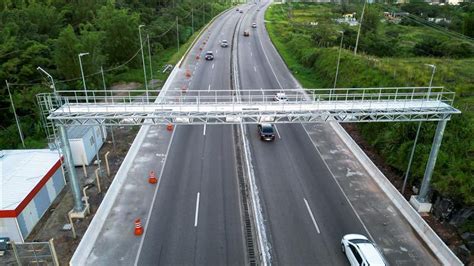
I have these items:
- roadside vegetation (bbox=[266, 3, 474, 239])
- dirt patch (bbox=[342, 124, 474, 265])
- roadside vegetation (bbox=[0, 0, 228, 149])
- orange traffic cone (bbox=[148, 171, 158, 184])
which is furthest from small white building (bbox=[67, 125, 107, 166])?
roadside vegetation (bbox=[266, 3, 474, 239])

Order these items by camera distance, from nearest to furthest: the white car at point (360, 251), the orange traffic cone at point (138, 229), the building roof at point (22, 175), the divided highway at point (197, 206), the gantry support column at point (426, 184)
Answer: the white car at point (360, 251) → the divided highway at point (197, 206) → the building roof at point (22, 175) → the orange traffic cone at point (138, 229) → the gantry support column at point (426, 184)

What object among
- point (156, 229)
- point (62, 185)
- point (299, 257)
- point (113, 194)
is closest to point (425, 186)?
point (299, 257)

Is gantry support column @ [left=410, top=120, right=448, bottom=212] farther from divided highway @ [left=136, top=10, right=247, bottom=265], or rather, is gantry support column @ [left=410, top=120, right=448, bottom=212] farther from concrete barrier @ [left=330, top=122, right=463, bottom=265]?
divided highway @ [left=136, top=10, right=247, bottom=265]

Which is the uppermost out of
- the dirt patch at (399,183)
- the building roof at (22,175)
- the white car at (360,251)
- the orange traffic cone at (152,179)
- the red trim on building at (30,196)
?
the building roof at (22,175)

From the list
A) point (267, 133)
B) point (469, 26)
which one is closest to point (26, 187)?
point (267, 133)

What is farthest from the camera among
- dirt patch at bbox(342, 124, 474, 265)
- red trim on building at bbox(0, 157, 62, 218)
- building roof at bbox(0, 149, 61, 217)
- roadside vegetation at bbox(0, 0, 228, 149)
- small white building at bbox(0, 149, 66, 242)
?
roadside vegetation at bbox(0, 0, 228, 149)

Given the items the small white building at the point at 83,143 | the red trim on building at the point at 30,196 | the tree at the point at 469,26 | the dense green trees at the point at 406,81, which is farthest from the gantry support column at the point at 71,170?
the tree at the point at 469,26

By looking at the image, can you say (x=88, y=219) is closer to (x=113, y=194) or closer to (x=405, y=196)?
(x=113, y=194)

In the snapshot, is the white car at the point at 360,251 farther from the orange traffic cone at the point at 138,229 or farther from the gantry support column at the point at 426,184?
the orange traffic cone at the point at 138,229
